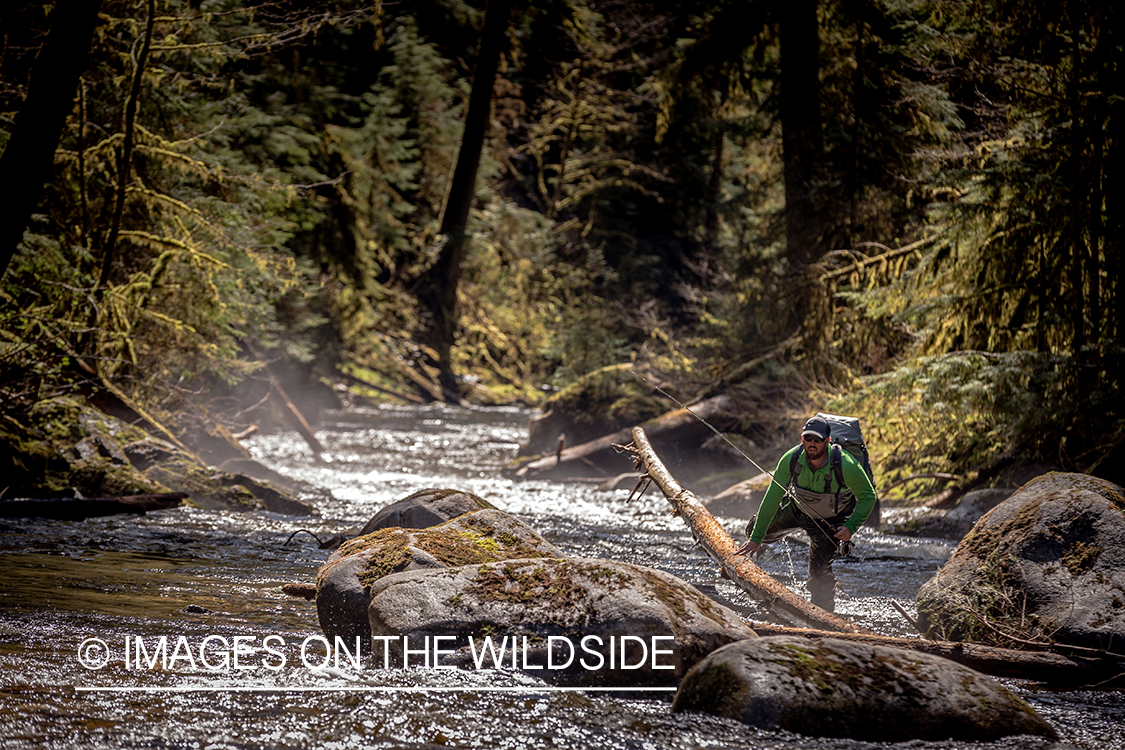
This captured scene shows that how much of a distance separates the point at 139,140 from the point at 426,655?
11.3 m

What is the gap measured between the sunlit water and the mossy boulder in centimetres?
841

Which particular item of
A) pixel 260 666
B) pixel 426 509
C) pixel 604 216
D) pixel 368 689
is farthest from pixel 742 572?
pixel 604 216

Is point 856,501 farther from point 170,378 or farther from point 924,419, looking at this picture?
point 170,378

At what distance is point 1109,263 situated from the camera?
10711 mm

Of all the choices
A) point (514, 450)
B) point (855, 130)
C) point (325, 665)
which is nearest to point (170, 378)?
point (514, 450)

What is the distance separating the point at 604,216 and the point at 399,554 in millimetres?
27444

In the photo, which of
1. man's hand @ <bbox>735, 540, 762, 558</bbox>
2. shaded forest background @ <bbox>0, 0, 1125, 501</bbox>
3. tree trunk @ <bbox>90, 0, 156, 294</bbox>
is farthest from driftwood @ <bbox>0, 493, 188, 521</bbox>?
man's hand @ <bbox>735, 540, 762, 558</bbox>

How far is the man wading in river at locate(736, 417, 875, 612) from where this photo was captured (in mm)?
7055

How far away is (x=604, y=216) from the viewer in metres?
32.5

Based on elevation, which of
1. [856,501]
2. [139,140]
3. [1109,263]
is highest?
[139,140]

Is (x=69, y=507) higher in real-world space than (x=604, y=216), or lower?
lower

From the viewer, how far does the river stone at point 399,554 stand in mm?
5812
